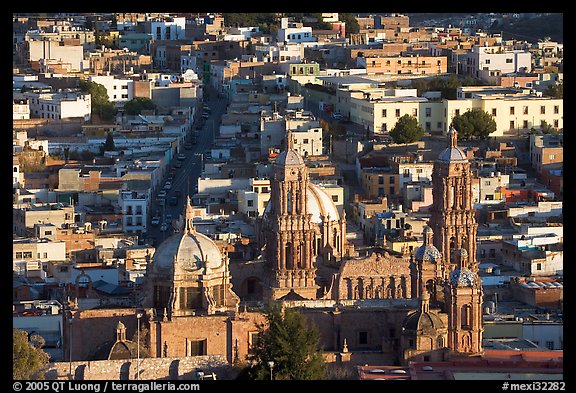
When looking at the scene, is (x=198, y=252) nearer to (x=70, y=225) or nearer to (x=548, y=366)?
(x=548, y=366)

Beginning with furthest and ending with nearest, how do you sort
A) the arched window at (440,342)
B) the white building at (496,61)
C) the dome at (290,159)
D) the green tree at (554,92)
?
the white building at (496,61)
the green tree at (554,92)
the dome at (290,159)
the arched window at (440,342)

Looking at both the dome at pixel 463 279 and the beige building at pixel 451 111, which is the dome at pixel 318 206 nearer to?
the dome at pixel 463 279

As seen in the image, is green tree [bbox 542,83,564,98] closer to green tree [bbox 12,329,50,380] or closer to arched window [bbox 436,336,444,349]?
arched window [bbox 436,336,444,349]

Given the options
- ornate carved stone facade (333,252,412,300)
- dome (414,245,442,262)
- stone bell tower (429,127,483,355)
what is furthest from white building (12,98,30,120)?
dome (414,245,442,262)

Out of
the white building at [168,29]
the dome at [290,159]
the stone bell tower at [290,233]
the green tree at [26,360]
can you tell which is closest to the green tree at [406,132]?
the stone bell tower at [290,233]

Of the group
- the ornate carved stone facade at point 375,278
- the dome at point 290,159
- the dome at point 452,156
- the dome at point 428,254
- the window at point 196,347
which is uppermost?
the dome at point 290,159
